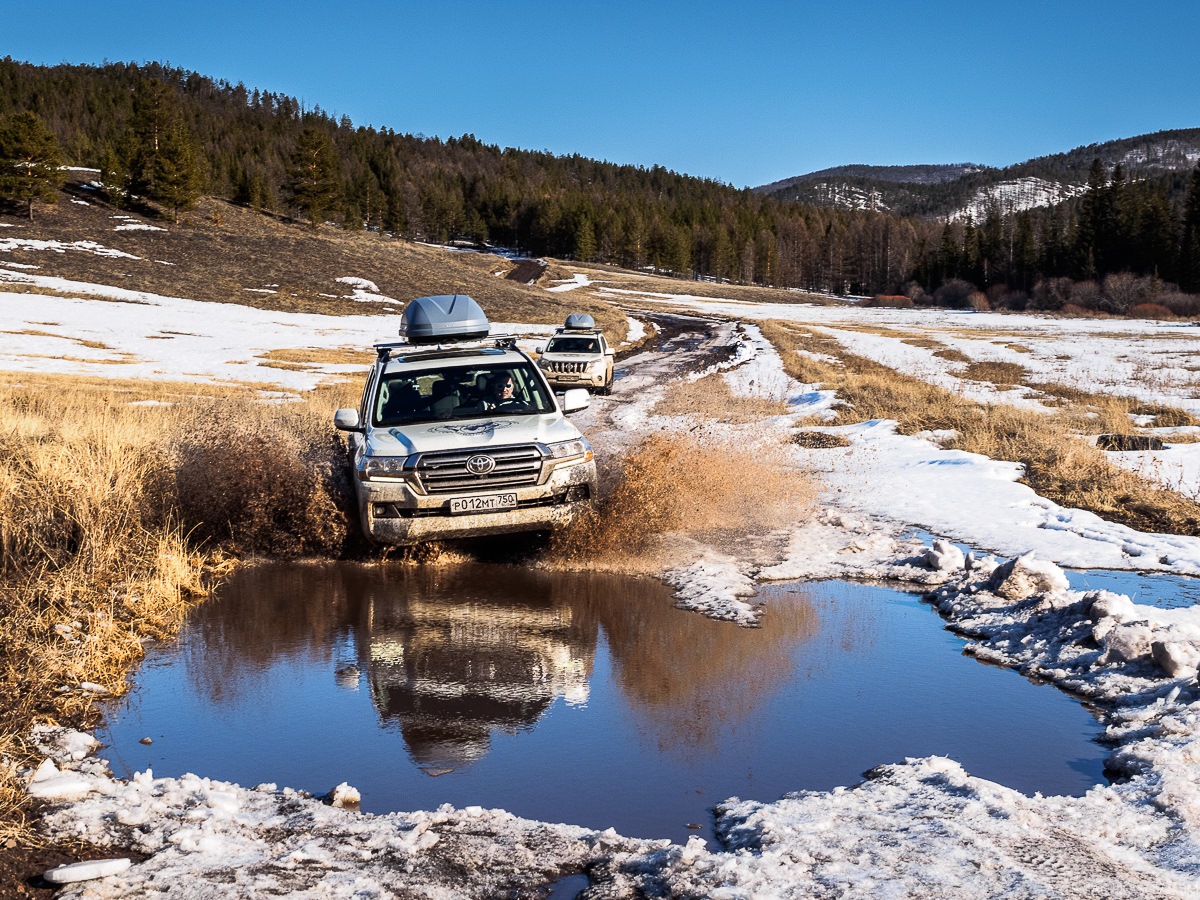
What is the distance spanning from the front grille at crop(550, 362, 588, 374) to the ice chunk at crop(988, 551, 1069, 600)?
18606mm

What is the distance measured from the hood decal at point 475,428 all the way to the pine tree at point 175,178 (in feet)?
235

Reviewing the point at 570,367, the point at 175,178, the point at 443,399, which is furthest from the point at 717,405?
the point at 175,178

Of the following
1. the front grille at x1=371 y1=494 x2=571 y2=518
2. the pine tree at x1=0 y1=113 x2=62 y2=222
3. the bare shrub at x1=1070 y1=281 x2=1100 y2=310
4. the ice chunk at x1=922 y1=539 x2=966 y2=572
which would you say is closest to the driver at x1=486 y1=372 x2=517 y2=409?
the front grille at x1=371 y1=494 x2=571 y2=518

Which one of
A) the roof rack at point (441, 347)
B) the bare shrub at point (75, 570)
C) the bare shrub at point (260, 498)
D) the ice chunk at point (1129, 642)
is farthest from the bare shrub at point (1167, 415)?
the bare shrub at point (75, 570)

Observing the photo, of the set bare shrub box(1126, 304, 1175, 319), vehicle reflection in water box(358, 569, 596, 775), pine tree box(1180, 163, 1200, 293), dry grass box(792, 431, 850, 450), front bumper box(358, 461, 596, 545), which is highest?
pine tree box(1180, 163, 1200, 293)

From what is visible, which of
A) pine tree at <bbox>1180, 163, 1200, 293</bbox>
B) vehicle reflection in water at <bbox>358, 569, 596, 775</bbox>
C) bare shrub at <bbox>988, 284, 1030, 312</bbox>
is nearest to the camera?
vehicle reflection in water at <bbox>358, 569, 596, 775</bbox>

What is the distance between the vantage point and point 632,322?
209ft

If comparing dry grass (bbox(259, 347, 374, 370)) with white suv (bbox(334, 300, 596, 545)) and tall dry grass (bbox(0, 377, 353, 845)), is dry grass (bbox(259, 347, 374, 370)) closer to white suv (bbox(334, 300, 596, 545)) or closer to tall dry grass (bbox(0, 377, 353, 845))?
tall dry grass (bbox(0, 377, 353, 845))

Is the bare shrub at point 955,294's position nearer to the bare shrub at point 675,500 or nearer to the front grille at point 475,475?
the bare shrub at point 675,500

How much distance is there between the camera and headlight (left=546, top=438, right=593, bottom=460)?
348 inches

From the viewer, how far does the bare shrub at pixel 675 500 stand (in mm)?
9359

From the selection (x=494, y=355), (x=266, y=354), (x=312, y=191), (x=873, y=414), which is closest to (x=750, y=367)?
(x=873, y=414)

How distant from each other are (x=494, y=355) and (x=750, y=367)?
Answer: 74.9ft

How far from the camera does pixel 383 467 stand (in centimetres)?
855
